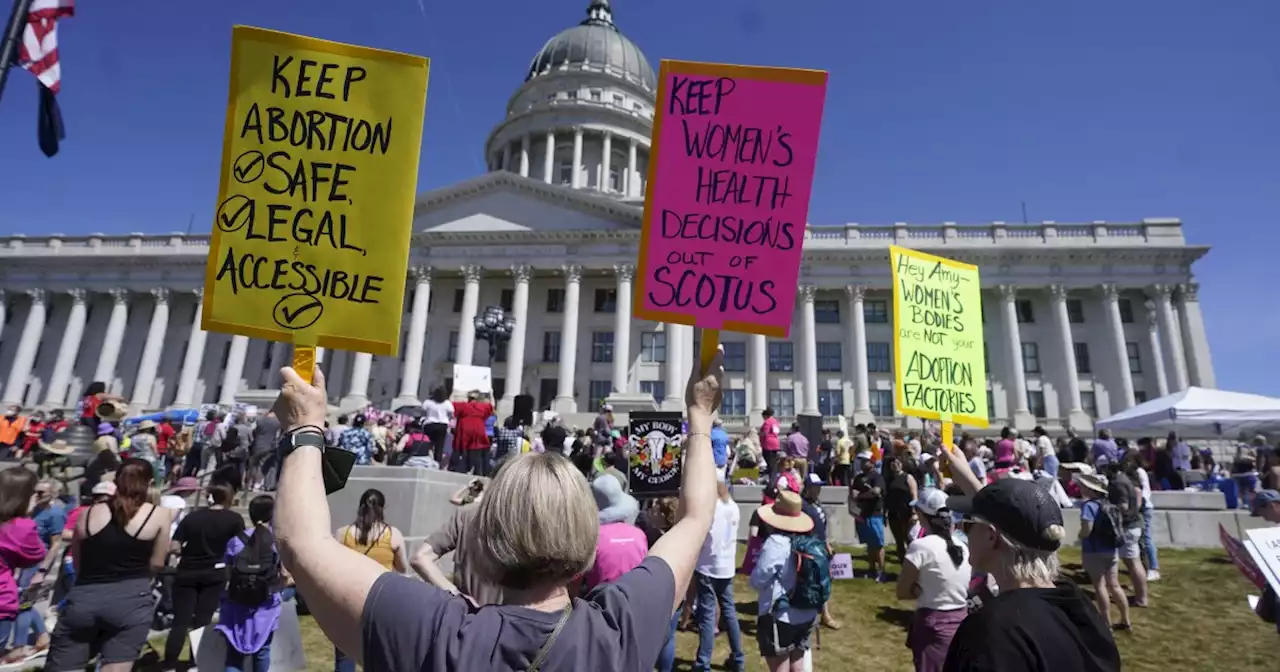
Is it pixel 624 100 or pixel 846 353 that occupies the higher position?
pixel 624 100

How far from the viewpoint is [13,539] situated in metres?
5.47

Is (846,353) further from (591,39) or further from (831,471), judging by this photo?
(591,39)

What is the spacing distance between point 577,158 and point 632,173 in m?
5.59

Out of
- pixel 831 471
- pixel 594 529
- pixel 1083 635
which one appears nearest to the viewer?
pixel 594 529

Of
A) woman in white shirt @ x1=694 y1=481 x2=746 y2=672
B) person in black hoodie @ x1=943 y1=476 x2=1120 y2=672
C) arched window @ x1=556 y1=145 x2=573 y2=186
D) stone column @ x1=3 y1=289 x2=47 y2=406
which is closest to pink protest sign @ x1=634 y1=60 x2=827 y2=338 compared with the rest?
person in black hoodie @ x1=943 y1=476 x2=1120 y2=672

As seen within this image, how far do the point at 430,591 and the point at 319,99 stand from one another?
277 centimetres

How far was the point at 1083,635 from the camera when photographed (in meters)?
2.38

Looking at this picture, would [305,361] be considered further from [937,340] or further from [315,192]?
[937,340]

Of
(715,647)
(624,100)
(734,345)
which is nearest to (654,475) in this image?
(715,647)

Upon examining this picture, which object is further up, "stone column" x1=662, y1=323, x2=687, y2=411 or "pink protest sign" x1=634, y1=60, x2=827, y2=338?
"stone column" x1=662, y1=323, x2=687, y2=411

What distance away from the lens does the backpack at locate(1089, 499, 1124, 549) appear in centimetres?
835

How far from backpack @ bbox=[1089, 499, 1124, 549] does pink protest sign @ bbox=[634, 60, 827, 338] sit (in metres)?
7.03

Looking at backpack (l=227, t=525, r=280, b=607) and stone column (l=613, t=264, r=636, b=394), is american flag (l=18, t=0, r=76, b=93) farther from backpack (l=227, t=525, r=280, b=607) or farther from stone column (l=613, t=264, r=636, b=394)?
stone column (l=613, t=264, r=636, b=394)

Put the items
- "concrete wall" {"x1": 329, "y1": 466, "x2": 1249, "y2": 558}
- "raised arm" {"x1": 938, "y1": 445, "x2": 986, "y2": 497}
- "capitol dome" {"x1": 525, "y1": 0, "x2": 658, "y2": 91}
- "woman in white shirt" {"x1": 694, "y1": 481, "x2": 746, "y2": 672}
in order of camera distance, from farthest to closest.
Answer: "capitol dome" {"x1": 525, "y1": 0, "x2": 658, "y2": 91}
"concrete wall" {"x1": 329, "y1": 466, "x2": 1249, "y2": 558}
"woman in white shirt" {"x1": 694, "y1": 481, "x2": 746, "y2": 672}
"raised arm" {"x1": 938, "y1": 445, "x2": 986, "y2": 497}
